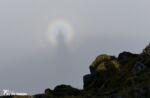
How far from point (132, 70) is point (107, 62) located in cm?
955

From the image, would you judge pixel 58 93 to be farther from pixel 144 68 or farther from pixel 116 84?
pixel 144 68

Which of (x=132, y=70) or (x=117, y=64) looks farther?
(x=117, y=64)

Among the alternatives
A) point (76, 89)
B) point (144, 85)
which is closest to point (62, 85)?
point (76, 89)

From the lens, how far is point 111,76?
82.1m

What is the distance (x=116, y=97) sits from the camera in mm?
52562

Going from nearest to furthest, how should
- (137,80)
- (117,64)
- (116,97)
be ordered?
(116,97) < (137,80) < (117,64)

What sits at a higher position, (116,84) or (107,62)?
(107,62)

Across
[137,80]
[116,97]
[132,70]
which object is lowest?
[116,97]

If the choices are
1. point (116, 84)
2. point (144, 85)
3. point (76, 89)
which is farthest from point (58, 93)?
point (144, 85)

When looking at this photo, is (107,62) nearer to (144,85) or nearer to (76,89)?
(76,89)

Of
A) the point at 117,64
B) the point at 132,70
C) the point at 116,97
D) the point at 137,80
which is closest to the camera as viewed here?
the point at 116,97

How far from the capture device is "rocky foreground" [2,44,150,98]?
66438 millimetres

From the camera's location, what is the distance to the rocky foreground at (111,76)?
66.4 metres

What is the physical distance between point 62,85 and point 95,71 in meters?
11.0
